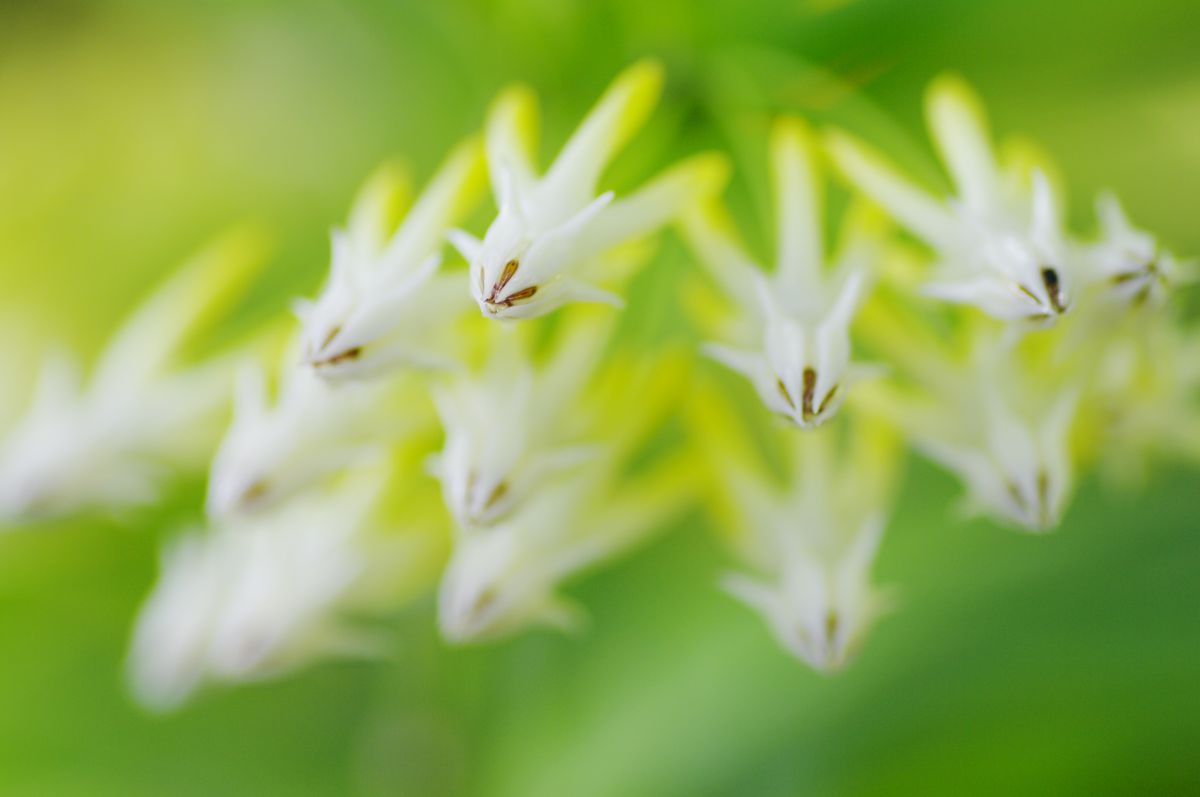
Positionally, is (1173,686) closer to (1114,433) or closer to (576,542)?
(1114,433)

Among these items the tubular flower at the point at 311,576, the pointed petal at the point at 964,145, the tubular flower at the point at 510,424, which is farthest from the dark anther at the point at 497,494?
the pointed petal at the point at 964,145

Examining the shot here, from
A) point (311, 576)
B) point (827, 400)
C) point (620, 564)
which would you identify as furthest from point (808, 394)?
point (620, 564)

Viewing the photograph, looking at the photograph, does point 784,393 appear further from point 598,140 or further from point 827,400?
point 598,140

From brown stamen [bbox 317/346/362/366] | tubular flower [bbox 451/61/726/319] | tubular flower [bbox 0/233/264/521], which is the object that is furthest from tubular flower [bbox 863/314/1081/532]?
tubular flower [bbox 0/233/264/521]

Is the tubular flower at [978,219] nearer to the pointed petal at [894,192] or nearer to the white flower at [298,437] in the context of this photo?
the pointed petal at [894,192]

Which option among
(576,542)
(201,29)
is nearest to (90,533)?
(201,29)

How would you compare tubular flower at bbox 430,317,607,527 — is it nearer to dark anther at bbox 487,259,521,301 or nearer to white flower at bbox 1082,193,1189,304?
dark anther at bbox 487,259,521,301
